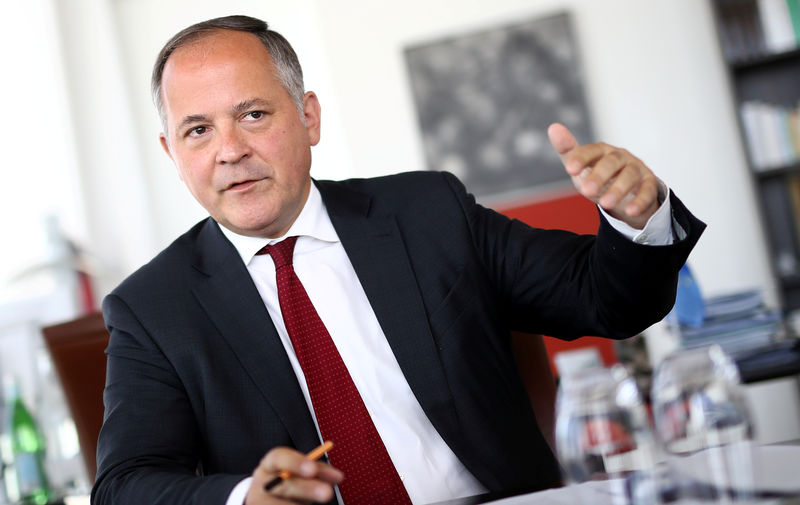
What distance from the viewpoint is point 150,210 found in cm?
518

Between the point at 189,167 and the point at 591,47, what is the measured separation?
12.3 ft

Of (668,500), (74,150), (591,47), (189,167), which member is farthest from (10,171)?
(668,500)

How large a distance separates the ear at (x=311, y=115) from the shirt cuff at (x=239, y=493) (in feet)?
2.60

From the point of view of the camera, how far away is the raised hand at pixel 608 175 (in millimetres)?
1099

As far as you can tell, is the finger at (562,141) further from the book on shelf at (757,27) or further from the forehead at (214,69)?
the book on shelf at (757,27)

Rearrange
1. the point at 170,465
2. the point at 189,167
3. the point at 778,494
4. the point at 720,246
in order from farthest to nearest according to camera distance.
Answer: the point at 720,246 < the point at 189,167 < the point at 170,465 < the point at 778,494

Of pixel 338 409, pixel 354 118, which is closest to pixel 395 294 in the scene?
pixel 338 409

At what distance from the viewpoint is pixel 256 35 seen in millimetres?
1590

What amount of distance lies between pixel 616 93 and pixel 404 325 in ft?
12.2

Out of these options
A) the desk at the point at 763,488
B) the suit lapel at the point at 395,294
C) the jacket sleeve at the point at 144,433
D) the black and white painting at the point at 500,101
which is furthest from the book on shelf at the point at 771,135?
the desk at the point at 763,488

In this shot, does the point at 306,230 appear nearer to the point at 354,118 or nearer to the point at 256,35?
the point at 256,35

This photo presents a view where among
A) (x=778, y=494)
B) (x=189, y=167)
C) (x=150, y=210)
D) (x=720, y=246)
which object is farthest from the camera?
(x=150, y=210)

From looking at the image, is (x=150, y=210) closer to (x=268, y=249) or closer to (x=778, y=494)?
(x=268, y=249)

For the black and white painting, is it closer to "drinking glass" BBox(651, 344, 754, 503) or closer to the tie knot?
the tie knot
